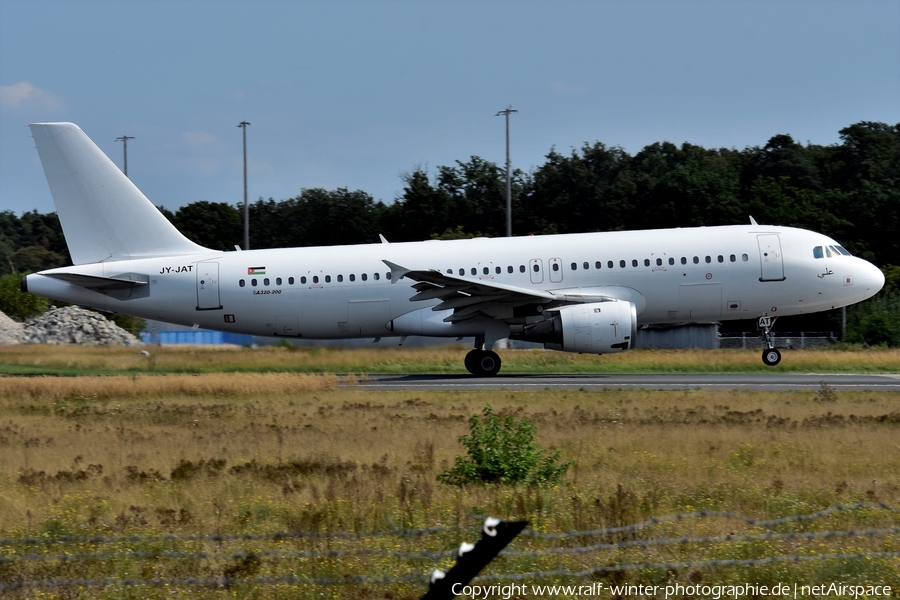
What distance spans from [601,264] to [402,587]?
19.7m

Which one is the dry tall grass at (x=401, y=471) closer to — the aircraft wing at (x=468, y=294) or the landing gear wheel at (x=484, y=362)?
the aircraft wing at (x=468, y=294)

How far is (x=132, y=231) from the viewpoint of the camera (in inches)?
1093

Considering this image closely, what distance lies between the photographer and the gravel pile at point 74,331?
165 feet

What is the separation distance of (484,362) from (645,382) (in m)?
4.40

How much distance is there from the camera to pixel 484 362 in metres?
27.2

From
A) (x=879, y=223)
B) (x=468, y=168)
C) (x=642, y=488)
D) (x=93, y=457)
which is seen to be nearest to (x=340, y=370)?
(x=93, y=457)

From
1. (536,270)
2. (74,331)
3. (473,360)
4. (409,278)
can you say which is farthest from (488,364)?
(74,331)

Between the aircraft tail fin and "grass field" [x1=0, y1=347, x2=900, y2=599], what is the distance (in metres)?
5.76

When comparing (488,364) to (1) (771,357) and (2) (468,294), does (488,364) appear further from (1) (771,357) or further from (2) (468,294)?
(1) (771,357)

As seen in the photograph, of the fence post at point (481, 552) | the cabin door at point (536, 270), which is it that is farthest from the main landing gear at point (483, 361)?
the fence post at point (481, 552)

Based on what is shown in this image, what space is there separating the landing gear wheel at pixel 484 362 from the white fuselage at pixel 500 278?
0.87 meters

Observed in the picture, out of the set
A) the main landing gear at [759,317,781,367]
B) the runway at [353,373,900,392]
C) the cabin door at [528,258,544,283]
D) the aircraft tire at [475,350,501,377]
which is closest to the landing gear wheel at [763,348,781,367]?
the main landing gear at [759,317,781,367]

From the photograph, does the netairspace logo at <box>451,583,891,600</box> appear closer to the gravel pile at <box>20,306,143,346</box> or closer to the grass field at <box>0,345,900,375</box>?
the grass field at <box>0,345,900,375</box>

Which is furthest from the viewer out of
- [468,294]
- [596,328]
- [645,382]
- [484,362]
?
[484,362]
